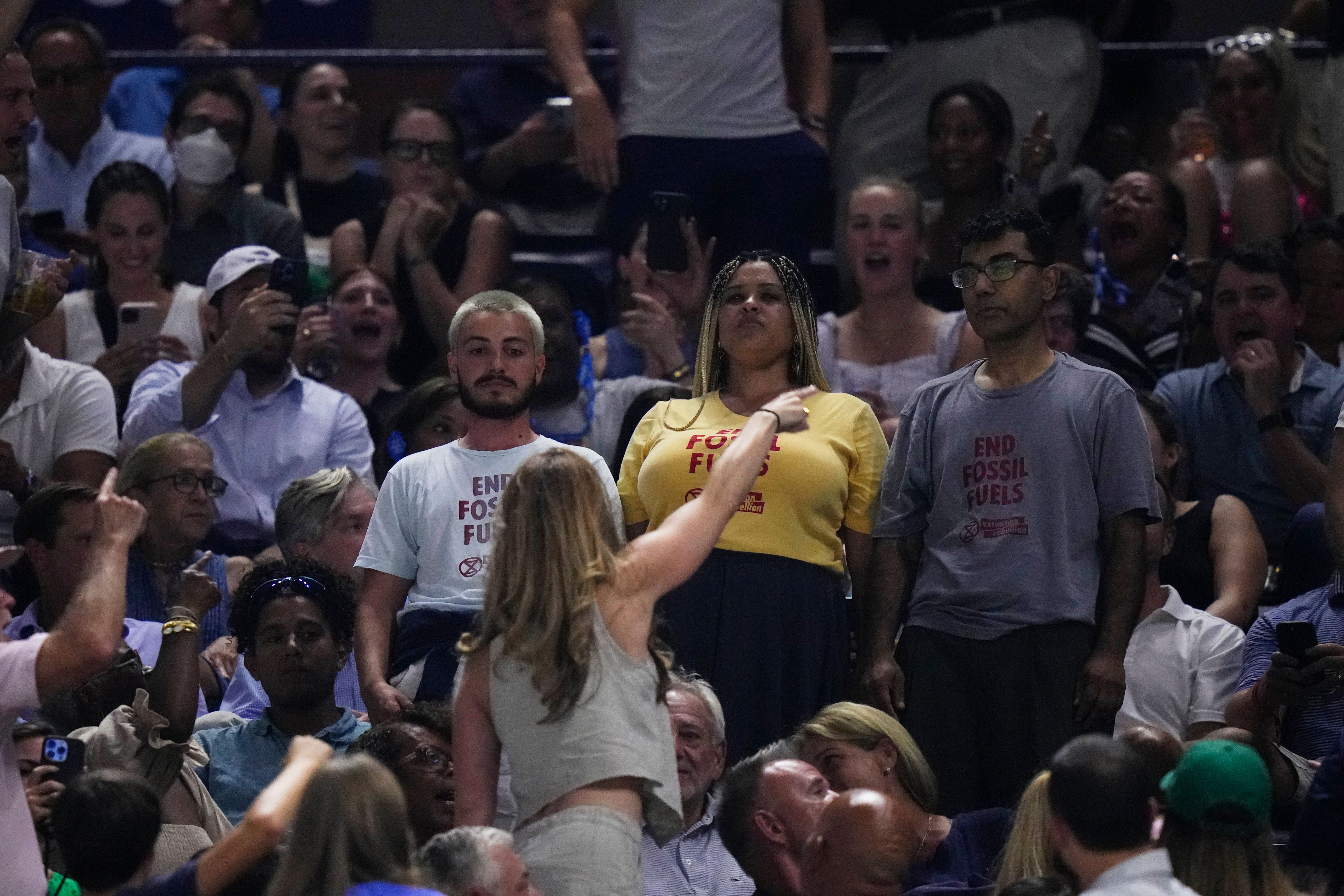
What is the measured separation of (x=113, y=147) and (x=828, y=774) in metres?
4.84

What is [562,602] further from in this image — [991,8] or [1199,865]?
[991,8]

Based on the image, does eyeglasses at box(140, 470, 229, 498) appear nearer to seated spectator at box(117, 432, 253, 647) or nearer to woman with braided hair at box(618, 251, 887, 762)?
seated spectator at box(117, 432, 253, 647)

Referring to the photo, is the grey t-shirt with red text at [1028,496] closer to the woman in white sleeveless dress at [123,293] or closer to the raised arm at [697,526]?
the raised arm at [697,526]

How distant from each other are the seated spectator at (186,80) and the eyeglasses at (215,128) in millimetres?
221

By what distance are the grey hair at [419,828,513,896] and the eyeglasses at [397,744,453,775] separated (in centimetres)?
98

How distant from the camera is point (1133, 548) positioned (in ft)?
17.2

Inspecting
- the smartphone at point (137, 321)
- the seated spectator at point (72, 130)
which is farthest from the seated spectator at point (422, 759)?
the seated spectator at point (72, 130)

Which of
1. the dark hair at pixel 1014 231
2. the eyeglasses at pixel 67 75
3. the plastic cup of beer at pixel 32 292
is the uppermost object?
the eyeglasses at pixel 67 75

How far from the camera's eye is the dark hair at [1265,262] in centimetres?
686

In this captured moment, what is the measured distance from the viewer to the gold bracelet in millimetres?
5164

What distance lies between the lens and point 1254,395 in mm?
6562

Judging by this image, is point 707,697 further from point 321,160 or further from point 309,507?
point 321,160

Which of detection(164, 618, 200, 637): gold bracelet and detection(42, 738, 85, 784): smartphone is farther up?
detection(164, 618, 200, 637): gold bracelet

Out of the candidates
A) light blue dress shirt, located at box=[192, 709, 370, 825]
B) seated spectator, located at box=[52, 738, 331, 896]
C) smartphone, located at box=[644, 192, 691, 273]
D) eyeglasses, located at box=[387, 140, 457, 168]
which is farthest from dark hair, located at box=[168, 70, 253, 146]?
seated spectator, located at box=[52, 738, 331, 896]
